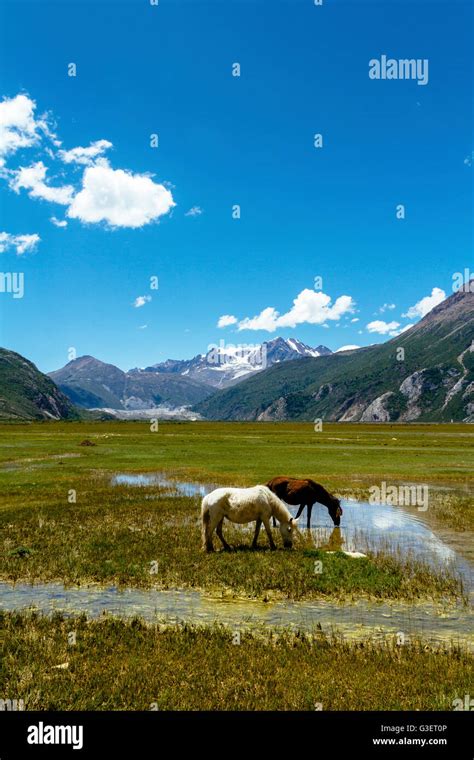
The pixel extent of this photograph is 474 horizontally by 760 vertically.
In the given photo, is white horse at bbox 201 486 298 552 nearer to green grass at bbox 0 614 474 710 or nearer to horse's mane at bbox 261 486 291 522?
horse's mane at bbox 261 486 291 522

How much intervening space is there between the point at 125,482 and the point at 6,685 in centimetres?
3690

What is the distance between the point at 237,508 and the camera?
20.8 metres

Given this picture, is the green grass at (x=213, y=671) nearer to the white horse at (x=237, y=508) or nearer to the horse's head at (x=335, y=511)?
the white horse at (x=237, y=508)

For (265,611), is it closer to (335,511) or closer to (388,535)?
(388,535)

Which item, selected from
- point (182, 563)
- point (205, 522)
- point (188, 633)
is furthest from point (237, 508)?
point (188, 633)

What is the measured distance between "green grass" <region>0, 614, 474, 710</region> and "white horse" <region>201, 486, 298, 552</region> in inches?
308

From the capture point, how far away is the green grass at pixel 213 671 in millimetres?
8977

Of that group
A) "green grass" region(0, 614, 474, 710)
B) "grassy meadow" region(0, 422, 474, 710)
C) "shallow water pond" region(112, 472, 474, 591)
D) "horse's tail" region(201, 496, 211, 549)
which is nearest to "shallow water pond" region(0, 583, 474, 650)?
"grassy meadow" region(0, 422, 474, 710)

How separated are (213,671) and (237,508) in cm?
1058

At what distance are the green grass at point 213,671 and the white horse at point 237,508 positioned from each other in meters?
7.83
